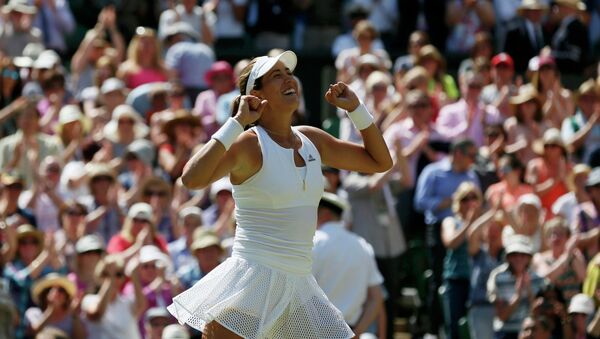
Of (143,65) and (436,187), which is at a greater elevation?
(436,187)

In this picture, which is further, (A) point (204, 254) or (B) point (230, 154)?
(A) point (204, 254)

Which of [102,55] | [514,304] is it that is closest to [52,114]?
[102,55]

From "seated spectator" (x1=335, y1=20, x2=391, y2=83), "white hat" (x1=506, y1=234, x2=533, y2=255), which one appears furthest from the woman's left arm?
"seated spectator" (x1=335, y1=20, x2=391, y2=83)

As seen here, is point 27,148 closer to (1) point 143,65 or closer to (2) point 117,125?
(2) point 117,125

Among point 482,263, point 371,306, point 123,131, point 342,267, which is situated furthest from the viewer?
point 123,131

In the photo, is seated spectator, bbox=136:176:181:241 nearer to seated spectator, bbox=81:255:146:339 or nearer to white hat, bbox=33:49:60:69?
seated spectator, bbox=81:255:146:339

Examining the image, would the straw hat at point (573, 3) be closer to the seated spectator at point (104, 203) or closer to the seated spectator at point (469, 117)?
the seated spectator at point (469, 117)

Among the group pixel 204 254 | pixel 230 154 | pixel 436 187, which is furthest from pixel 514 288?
pixel 230 154

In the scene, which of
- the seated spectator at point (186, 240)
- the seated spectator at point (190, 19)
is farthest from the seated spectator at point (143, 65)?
the seated spectator at point (186, 240)

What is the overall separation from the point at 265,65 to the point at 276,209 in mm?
608

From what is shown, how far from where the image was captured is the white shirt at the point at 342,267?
1009cm

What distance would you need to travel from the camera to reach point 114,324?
11.5 m

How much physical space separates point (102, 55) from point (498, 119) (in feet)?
13.4

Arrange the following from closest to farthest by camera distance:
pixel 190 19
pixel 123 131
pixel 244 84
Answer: pixel 244 84, pixel 123 131, pixel 190 19
